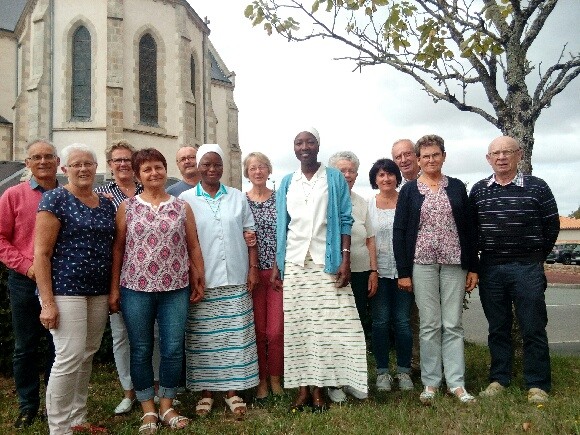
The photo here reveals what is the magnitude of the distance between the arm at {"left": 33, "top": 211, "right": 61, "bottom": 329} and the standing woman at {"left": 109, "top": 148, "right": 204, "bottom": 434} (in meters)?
0.47

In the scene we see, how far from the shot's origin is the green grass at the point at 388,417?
397cm

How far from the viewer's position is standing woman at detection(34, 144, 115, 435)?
3863 millimetres

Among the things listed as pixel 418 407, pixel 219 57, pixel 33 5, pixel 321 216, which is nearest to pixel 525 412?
pixel 418 407

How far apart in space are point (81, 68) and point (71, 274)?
21682 mm

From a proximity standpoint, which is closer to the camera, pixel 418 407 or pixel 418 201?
pixel 418 407

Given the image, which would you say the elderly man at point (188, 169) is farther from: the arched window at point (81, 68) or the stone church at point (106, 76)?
the arched window at point (81, 68)

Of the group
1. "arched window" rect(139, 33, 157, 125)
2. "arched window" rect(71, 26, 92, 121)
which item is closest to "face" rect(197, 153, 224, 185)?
"arched window" rect(139, 33, 157, 125)

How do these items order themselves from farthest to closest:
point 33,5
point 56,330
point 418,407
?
point 33,5 → point 418,407 → point 56,330

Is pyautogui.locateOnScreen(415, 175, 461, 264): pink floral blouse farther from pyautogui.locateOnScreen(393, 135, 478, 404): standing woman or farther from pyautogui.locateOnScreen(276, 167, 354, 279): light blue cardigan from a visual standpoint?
pyautogui.locateOnScreen(276, 167, 354, 279): light blue cardigan

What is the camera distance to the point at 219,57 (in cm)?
3834

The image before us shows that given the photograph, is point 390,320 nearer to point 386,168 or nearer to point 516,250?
point 516,250

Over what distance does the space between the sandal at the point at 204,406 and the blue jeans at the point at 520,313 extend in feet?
8.58

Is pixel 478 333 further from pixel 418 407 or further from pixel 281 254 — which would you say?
pixel 281 254

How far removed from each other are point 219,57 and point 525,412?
3691 cm
